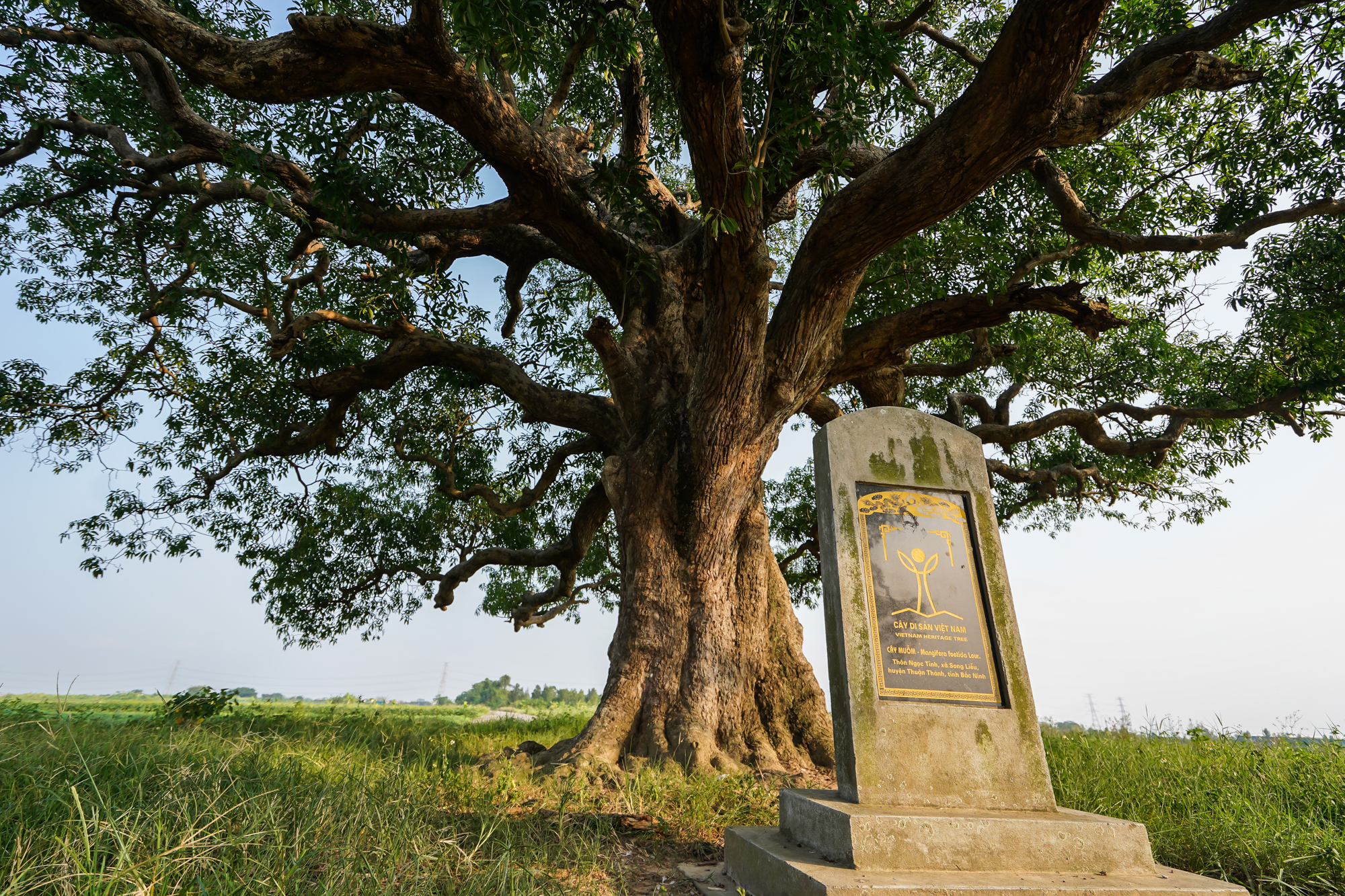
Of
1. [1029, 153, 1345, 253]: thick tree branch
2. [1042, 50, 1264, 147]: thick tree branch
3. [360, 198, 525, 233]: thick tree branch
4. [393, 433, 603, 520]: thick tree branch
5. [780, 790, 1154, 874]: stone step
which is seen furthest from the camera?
[393, 433, 603, 520]: thick tree branch

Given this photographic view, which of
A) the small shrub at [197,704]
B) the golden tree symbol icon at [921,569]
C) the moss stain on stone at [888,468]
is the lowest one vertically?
the small shrub at [197,704]

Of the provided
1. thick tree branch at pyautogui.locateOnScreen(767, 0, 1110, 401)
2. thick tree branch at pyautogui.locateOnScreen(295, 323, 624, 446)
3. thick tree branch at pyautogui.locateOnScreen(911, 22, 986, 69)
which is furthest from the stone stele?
thick tree branch at pyautogui.locateOnScreen(911, 22, 986, 69)

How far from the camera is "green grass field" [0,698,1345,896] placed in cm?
216

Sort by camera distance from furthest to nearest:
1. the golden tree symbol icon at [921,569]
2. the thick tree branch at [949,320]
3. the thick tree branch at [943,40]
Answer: the thick tree branch at [943,40]
the thick tree branch at [949,320]
the golden tree symbol icon at [921,569]

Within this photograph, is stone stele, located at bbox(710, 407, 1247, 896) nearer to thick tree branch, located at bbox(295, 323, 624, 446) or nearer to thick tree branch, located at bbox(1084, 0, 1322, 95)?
thick tree branch, located at bbox(1084, 0, 1322, 95)

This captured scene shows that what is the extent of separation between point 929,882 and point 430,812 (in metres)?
2.39

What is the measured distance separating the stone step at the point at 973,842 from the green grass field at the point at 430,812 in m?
0.76

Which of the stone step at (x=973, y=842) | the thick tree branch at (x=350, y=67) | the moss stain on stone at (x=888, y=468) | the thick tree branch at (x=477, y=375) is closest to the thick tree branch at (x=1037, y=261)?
the moss stain on stone at (x=888, y=468)

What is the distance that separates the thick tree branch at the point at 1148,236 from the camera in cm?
549

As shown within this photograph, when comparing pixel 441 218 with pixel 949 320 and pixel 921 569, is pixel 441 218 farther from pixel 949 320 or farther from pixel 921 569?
pixel 921 569

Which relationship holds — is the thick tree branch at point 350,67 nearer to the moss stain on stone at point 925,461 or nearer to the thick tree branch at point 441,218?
the thick tree branch at point 441,218

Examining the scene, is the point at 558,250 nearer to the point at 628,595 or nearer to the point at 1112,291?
the point at 628,595

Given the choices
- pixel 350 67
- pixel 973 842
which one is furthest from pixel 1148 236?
pixel 350 67

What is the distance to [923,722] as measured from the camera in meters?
3.50
